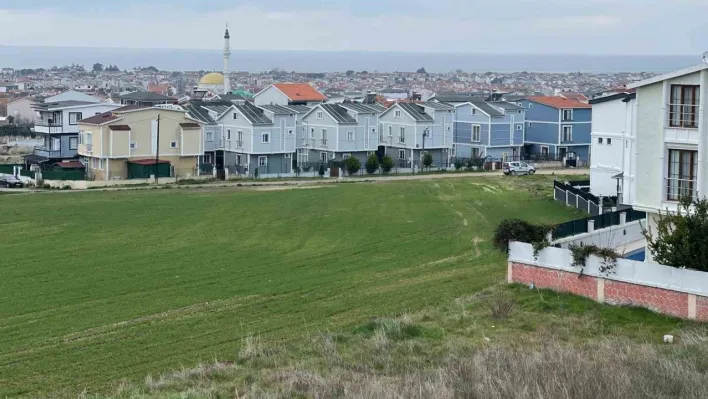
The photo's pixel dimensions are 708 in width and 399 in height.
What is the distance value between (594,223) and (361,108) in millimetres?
41485

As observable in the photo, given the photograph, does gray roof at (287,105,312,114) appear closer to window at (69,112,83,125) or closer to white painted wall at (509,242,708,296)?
window at (69,112,83,125)

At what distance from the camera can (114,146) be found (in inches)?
2200

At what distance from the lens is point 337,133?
64.0m

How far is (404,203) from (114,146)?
19.9 meters

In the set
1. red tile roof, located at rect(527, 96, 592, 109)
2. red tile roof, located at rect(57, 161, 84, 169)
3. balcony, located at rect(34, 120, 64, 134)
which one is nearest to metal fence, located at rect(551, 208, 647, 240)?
red tile roof, located at rect(57, 161, 84, 169)

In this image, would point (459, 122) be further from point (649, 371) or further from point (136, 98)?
point (649, 371)

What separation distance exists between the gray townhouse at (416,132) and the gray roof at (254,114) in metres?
8.47

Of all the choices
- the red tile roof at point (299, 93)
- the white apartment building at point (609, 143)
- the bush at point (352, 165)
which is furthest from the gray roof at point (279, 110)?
the white apartment building at point (609, 143)

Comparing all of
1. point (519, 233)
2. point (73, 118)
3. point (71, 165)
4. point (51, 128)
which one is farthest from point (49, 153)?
point (519, 233)

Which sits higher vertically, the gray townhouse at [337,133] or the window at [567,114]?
the window at [567,114]

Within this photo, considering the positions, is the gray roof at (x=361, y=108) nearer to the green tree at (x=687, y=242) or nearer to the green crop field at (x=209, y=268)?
the green crop field at (x=209, y=268)

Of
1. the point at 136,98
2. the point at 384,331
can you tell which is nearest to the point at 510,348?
the point at 384,331

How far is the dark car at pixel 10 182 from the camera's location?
53.2 m

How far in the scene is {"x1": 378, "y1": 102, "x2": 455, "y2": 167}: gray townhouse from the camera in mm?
66125
